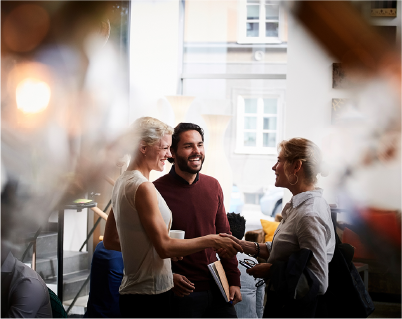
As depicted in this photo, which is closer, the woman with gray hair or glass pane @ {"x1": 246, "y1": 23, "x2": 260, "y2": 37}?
the woman with gray hair

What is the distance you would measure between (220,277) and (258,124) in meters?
2.04

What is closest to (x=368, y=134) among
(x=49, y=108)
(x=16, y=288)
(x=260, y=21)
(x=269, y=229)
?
(x=269, y=229)

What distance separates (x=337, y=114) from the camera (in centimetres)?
234

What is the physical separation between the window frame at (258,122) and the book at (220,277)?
1.93m

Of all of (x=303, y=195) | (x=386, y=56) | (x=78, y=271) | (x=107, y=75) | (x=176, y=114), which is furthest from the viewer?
(x=176, y=114)

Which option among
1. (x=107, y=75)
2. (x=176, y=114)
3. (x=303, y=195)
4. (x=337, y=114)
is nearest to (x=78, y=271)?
(x=176, y=114)

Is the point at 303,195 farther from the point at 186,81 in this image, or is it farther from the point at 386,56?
the point at 186,81

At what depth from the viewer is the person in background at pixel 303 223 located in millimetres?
725

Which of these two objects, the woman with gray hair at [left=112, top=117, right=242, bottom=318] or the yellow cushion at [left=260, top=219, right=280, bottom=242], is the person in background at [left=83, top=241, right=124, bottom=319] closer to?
the woman with gray hair at [left=112, top=117, right=242, bottom=318]

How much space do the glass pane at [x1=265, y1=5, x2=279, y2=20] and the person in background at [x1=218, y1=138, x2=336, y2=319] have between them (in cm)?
218

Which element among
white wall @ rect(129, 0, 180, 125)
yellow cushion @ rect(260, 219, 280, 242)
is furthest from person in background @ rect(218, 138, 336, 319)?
yellow cushion @ rect(260, 219, 280, 242)

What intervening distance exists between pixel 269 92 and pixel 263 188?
75 cm

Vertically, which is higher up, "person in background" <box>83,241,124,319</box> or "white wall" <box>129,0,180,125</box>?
"white wall" <box>129,0,180,125</box>

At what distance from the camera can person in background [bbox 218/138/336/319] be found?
2.38ft
